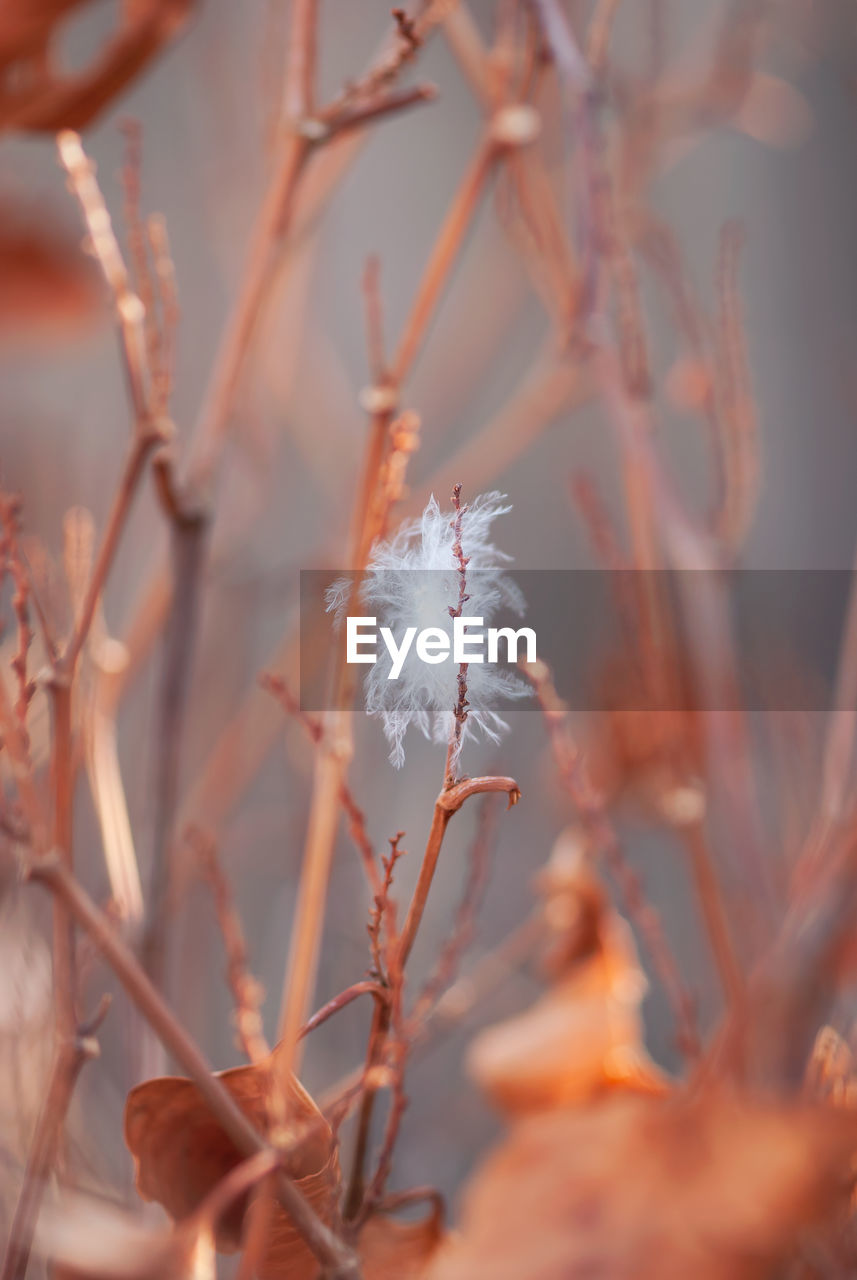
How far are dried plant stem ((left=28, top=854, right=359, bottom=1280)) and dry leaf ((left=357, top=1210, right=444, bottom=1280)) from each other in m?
0.05

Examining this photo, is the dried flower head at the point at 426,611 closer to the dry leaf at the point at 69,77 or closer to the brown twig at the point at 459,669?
the brown twig at the point at 459,669

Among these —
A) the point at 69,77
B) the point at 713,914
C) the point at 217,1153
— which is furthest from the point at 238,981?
the point at 69,77

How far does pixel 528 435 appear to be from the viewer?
0.42 metres

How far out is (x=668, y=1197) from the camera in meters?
0.14

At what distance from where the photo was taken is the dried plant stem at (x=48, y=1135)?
0.20m

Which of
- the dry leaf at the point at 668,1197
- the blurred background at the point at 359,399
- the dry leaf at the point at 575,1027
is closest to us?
the dry leaf at the point at 668,1197

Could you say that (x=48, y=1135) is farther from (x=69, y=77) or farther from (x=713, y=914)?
(x=69, y=77)

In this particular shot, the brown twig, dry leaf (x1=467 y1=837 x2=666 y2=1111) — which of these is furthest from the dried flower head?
dry leaf (x1=467 y1=837 x2=666 y2=1111)

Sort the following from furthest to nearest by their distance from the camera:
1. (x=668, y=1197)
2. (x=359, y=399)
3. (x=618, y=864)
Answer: (x=359, y=399) < (x=618, y=864) < (x=668, y=1197)

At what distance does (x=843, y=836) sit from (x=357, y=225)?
516 mm

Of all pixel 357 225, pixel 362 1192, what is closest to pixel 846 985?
pixel 362 1192

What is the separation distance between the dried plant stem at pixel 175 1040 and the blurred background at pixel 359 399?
0.20 metres

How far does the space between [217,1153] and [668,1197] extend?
0.29ft

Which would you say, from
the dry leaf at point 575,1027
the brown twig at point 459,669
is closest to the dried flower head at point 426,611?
the brown twig at point 459,669
